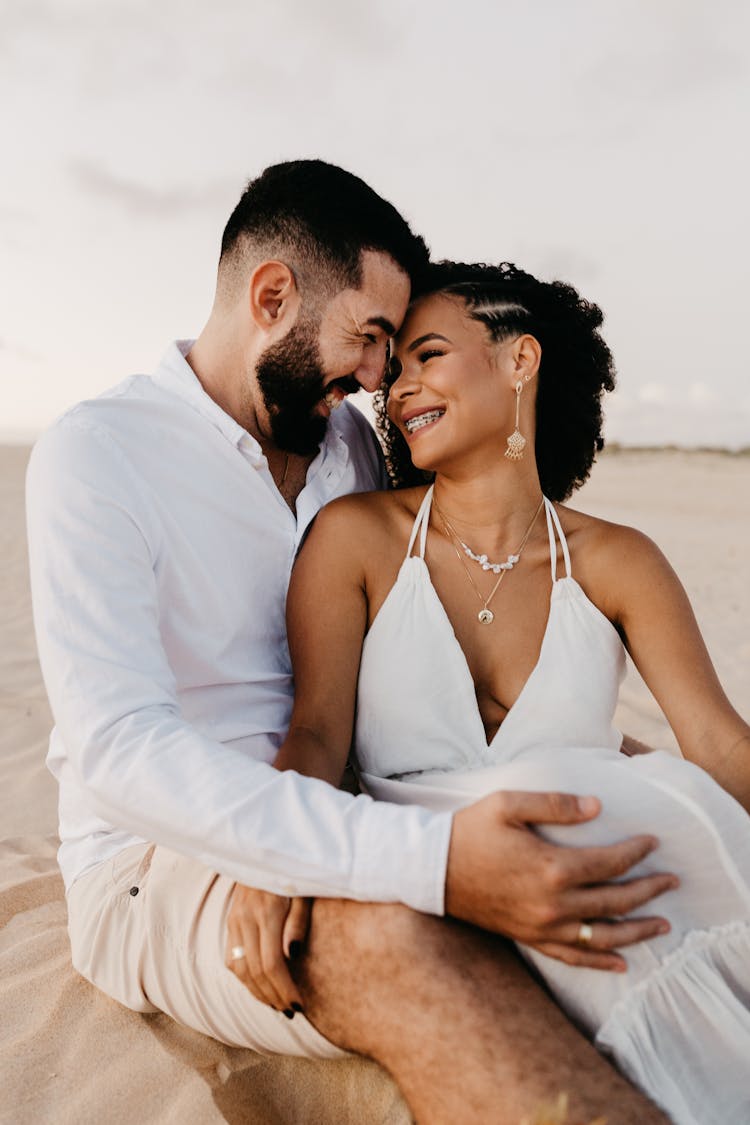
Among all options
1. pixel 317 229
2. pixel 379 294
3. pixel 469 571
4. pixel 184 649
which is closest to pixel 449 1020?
pixel 184 649

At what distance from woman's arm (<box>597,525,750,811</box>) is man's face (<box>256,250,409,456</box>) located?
91 cm

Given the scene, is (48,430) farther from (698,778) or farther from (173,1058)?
(698,778)

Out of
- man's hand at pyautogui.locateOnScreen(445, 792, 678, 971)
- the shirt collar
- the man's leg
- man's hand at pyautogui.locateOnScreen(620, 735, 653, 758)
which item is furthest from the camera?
man's hand at pyautogui.locateOnScreen(620, 735, 653, 758)

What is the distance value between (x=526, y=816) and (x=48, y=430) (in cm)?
151

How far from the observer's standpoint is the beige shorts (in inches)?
81.7

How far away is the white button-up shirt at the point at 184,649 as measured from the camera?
181 centimetres

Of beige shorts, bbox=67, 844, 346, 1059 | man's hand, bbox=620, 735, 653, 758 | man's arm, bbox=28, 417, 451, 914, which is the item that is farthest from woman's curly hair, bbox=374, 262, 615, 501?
beige shorts, bbox=67, 844, 346, 1059

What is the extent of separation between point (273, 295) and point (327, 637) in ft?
3.47

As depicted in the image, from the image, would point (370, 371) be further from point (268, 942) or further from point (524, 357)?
point (268, 942)

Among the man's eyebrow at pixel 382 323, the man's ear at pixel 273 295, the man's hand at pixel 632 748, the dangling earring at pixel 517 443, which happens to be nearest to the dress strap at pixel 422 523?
the dangling earring at pixel 517 443

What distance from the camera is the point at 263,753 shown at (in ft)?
8.50

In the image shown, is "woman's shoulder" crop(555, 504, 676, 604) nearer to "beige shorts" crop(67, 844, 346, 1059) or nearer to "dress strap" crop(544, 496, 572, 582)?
"dress strap" crop(544, 496, 572, 582)

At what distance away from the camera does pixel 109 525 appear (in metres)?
2.27

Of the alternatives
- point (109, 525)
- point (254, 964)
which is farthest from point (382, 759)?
point (109, 525)
